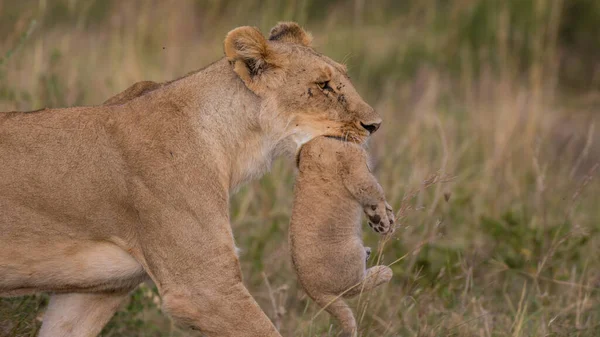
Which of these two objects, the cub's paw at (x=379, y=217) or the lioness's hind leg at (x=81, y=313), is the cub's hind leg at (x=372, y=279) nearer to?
the cub's paw at (x=379, y=217)

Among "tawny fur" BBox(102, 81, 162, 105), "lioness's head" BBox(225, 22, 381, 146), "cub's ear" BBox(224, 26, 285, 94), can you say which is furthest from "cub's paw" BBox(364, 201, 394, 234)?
A: "tawny fur" BBox(102, 81, 162, 105)

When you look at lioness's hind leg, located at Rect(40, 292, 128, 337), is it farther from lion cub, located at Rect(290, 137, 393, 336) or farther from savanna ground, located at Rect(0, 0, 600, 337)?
lion cub, located at Rect(290, 137, 393, 336)

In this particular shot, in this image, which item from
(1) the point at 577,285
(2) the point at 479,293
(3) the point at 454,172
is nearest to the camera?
(1) the point at 577,285

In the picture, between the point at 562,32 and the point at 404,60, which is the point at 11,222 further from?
the point at 562,32

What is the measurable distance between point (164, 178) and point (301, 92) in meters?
0.73

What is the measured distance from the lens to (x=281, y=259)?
666 cm

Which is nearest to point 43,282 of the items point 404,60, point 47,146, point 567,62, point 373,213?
point 47,146

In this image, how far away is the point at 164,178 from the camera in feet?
14.3

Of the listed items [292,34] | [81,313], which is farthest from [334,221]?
[81,313]

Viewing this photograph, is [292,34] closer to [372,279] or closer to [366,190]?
[366,190]

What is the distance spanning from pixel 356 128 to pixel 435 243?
2.33 metres

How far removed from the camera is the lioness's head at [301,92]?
4570mm

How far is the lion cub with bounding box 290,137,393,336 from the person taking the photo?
436 cm

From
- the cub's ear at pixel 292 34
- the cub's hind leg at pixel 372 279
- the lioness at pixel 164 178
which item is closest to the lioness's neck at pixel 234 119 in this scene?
the lioness at pixel 164 178
